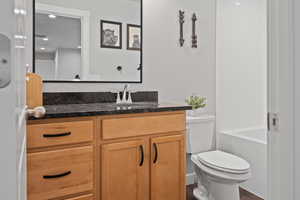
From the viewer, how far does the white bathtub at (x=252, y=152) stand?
2.42 m

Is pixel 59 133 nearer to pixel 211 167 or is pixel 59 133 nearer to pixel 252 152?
pixel 211 167

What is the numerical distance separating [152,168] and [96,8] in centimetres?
147

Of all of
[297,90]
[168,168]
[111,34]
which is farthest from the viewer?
[111,34]

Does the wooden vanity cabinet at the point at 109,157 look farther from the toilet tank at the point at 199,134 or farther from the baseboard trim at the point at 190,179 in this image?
the baseboard trim at the point at 190,179

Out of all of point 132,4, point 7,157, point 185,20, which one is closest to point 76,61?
point 132,4

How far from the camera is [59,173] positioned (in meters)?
1.44

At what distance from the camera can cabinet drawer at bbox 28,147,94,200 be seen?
136 cm

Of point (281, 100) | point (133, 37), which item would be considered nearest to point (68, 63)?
point (133, 37)

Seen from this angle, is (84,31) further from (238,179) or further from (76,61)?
(238,179)

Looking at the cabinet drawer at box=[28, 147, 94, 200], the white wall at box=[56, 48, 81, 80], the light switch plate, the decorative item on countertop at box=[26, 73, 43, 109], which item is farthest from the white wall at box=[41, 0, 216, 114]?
the light switch plate

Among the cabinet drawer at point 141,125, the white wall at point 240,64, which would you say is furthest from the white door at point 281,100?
the white wall at point 240,64

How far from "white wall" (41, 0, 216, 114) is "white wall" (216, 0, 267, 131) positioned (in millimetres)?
128

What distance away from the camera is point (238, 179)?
Result: 1927 mm

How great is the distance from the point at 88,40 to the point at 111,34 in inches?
9.1
